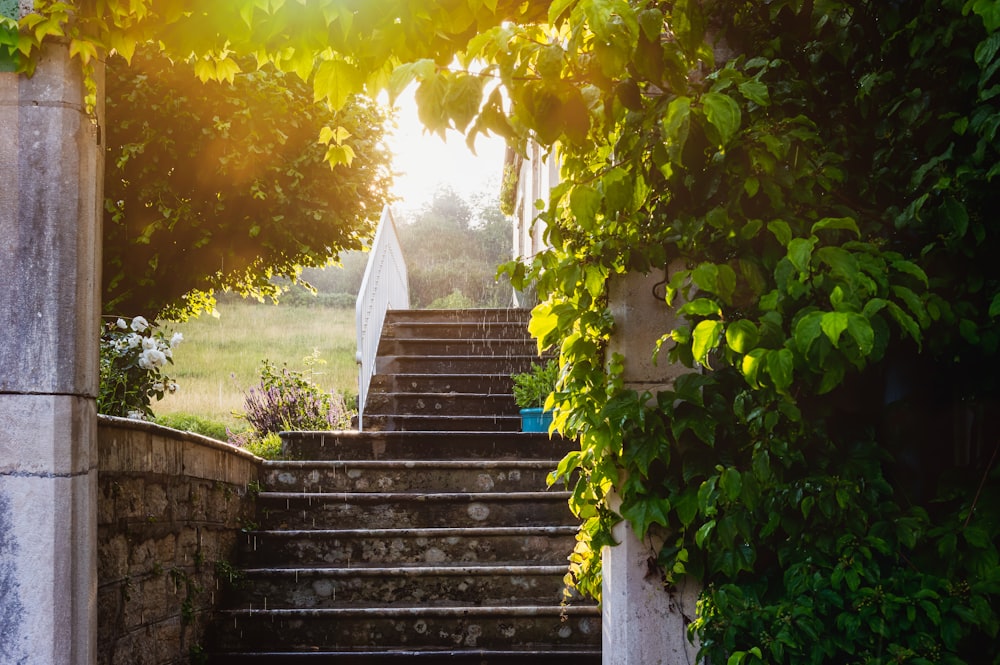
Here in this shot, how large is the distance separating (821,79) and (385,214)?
5168 mm

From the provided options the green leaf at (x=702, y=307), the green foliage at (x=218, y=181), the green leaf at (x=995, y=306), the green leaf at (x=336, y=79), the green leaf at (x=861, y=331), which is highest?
the green foliage at (x=218, y=181)

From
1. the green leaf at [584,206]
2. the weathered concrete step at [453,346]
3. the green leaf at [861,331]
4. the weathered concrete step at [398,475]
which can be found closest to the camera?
the green leaf at [861,331]

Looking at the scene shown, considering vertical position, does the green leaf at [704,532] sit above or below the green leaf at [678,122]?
below

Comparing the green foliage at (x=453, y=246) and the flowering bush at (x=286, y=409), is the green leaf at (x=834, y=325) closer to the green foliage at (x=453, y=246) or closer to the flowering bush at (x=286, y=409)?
the flowering bush at (x=286, y=409)

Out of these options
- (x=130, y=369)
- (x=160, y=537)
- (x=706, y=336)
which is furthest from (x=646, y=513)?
(x=130, y=369)

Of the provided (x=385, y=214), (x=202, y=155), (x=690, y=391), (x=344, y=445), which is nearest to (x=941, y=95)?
(x=690, y=391)

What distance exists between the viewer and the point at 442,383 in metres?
6.36

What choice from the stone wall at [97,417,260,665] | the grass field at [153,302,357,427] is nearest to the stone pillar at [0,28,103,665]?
the stone wall at [97,417,260,665]

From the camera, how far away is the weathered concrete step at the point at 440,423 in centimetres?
573

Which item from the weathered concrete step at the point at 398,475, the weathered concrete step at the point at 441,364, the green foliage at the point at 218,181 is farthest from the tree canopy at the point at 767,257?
the green foliage at the point at 218,181

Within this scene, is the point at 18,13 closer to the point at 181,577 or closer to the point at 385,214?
the point at 181,577

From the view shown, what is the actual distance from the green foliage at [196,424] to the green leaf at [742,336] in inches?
293

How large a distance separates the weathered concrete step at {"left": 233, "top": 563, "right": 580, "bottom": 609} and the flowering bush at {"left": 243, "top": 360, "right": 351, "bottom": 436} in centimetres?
237

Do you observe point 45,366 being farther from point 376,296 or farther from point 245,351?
point 245,351
